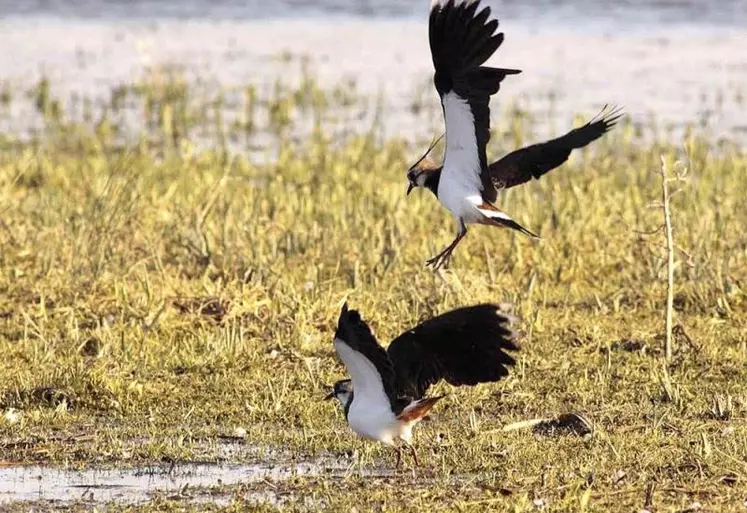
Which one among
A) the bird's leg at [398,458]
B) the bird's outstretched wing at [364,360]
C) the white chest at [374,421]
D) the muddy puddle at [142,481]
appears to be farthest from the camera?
the bird's leg at [398,458]

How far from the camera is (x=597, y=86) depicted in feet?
46.0

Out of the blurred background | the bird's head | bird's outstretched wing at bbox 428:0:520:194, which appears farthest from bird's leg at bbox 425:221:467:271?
the blurred background

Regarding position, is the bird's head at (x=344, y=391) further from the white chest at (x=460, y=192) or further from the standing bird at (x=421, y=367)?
the white chest at (x=460, y=192)

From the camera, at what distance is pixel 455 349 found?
16.2 ft

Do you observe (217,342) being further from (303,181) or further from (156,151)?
(156,151)

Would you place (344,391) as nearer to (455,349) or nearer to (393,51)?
(455,349)

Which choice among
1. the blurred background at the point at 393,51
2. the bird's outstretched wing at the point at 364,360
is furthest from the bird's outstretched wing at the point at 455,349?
the blurred background at the point at 393,51

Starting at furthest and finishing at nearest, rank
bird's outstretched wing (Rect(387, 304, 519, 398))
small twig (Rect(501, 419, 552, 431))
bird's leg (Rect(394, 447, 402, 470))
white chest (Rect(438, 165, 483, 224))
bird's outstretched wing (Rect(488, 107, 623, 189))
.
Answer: bird's outstretched wing (Rect(488, 107, 623, 189)), white chest (Rect(438, 165, 483, 224)), small twig (Rect(501, 419, 552, 431)), bird's leg (Rect(394, 447, 402, 470)), bird's outstretched wing (Rect(387, 304, 519, 398))

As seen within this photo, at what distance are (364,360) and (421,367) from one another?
1.22 feet

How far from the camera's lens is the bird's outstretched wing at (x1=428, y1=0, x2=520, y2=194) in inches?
217

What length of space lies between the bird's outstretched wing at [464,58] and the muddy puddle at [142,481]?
1.44 m

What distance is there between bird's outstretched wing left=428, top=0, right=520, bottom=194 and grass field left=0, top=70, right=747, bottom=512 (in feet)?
3.05

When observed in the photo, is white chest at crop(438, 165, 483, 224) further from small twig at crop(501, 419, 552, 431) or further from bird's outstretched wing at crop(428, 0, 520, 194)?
small twig at crop(501, 419, 552, 431)

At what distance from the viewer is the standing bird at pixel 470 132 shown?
18.1 ft
